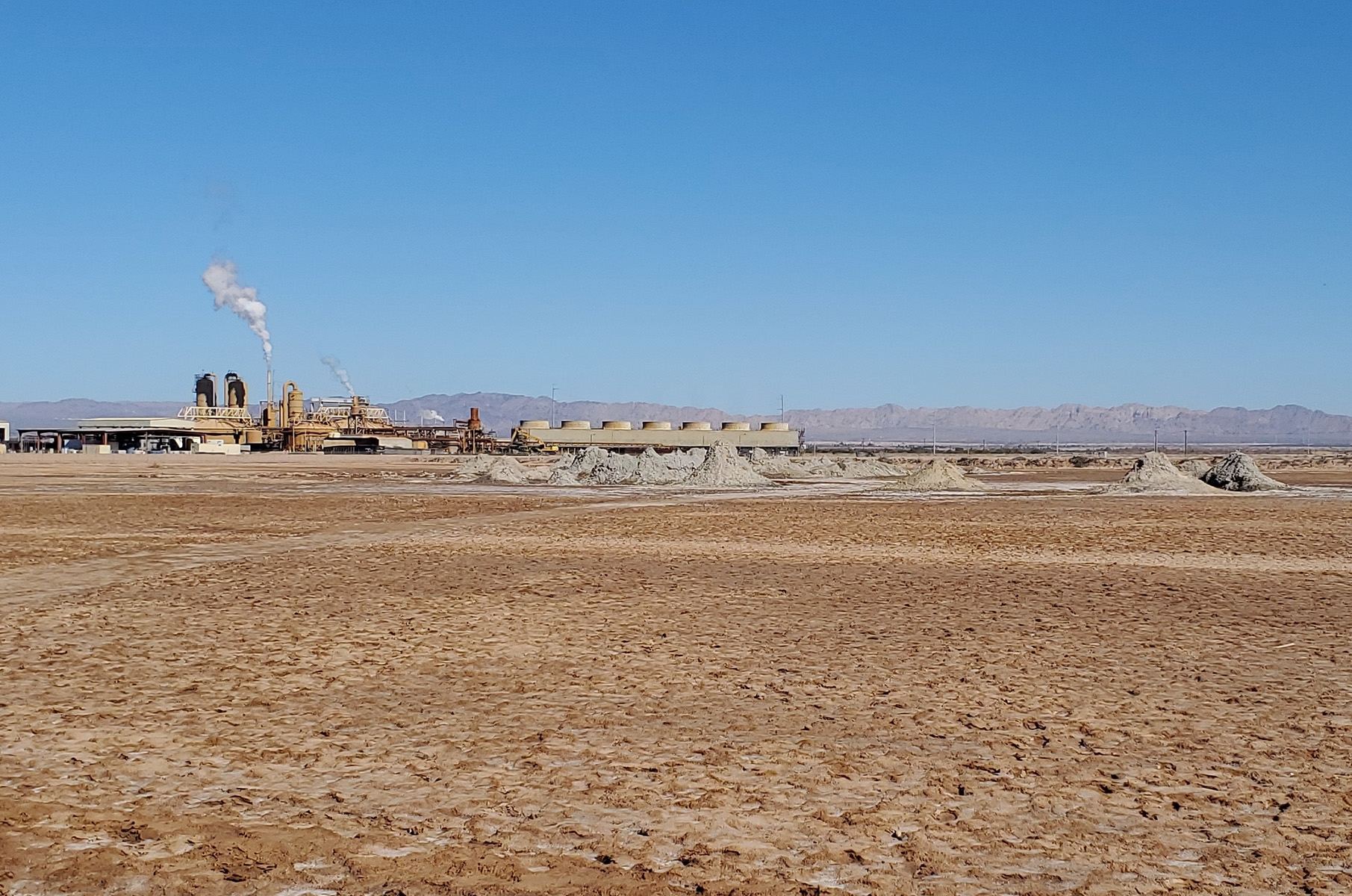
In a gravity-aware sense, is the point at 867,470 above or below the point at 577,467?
below

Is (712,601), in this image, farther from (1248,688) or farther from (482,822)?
(482,822)

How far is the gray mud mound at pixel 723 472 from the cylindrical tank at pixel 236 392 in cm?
9832

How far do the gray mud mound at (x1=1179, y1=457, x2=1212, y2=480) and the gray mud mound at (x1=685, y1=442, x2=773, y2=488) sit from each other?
16925 millimetres

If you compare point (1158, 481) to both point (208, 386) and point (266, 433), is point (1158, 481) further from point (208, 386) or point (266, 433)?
point (208, 386)

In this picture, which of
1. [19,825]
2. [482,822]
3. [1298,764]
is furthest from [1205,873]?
[19,825]

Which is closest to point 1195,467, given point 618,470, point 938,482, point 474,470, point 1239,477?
point 1239,477

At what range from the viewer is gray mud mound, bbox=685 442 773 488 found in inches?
1832

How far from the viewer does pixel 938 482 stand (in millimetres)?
43781

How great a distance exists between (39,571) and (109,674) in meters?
7.94

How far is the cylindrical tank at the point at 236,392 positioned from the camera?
444 ft

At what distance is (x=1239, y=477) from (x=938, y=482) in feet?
34.0

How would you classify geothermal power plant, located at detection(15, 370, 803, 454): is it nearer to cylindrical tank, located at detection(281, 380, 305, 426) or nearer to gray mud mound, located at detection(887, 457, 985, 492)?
cylindrical tank, located at detection(281, 380, 305, 426)

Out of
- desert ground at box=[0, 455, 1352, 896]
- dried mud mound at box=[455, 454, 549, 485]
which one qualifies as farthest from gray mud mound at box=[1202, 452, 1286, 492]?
dried mud mound at box=[455, 454, 549, 485]

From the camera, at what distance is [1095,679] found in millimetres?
9062
